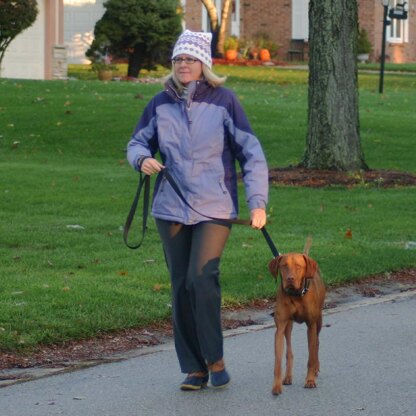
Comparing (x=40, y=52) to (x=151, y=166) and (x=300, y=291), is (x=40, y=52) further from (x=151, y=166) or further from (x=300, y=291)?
(x=300, y=291)

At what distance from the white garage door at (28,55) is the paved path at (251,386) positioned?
26959 mm

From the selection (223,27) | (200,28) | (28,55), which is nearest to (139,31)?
(28,55)

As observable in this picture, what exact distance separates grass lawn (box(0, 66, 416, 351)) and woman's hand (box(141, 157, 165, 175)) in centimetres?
193

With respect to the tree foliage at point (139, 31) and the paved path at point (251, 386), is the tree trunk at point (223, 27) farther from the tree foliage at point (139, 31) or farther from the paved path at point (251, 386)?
the paved path at point (251, 386)

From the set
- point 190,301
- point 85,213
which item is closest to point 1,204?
point 85,213

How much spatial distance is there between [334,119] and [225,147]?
36.3 ft

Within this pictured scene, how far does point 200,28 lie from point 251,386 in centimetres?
4235

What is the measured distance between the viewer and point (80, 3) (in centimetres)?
4309

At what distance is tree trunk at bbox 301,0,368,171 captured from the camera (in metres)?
17.8

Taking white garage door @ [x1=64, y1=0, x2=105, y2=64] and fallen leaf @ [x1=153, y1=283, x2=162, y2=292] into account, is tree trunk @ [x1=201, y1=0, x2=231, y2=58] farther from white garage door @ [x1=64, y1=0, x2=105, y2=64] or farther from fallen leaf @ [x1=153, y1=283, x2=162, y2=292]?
fallen leaf @ [x1=153, y1=283, x2=162, y2=292]

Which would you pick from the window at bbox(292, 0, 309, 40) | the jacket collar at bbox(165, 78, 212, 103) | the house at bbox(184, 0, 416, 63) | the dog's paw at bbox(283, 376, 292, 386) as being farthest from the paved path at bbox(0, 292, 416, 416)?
the window at bbox(292, 0, 309, 40)

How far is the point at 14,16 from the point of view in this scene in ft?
95.7

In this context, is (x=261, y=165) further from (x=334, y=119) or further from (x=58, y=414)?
(x=334, y=119)

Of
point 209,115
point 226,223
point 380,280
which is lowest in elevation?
point 380,280
